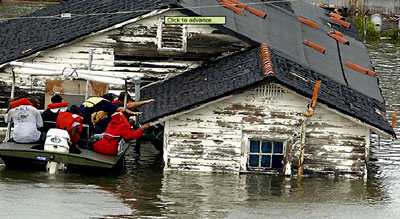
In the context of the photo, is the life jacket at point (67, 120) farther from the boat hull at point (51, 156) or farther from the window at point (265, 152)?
the window at point (265, 152)

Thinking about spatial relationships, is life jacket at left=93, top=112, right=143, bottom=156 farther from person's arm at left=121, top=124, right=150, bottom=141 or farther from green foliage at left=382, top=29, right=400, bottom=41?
green foliage at left=382, top=29, right=400, bottom=41

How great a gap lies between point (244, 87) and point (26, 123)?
4.75m

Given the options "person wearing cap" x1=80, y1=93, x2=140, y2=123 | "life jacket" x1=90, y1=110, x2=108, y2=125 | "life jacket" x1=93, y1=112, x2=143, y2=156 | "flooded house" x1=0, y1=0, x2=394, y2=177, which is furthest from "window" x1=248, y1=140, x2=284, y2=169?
"life jacket" x1=90, y1=110, x2=108, y2=125

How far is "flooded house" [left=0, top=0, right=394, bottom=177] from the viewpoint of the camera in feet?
70.3

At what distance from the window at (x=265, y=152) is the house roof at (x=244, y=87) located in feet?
4.65

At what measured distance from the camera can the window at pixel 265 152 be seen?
2172cm

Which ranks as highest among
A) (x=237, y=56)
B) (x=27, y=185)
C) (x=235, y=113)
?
(x=237, y=56)

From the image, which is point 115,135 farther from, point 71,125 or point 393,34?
point 393,34

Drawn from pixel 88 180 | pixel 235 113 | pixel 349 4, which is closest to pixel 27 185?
pixel 88 180

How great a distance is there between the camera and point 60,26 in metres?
26.6

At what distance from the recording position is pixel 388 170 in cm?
2383

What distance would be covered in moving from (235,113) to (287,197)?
2.56 metres

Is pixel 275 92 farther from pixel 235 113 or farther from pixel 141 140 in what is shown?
pixel 141 140

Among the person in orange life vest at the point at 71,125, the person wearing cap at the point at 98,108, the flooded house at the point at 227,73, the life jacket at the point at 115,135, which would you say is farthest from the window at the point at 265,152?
the person in orange life vest at the point at 71,125
